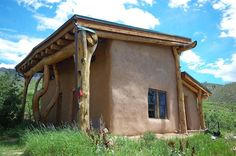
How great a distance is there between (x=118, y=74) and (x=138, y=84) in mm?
1081

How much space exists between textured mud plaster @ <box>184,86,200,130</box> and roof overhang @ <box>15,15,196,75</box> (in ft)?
11.0

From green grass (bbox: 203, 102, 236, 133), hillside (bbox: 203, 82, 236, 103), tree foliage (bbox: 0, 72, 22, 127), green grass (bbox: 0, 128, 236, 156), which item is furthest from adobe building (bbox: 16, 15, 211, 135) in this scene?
hillside (bbox: 203, 82, 236, 103)

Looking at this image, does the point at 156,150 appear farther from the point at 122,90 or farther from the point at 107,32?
the point at 107,32

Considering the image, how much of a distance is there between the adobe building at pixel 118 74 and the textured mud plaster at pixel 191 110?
196cm

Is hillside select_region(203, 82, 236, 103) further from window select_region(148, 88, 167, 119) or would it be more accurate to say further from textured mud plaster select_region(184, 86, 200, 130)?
window select_region(148, 88, 167, 119)

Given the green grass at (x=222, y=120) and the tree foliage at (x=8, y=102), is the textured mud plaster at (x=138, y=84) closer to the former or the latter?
the green grass at (x=222, y=120)

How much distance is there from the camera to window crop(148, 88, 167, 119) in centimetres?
1242

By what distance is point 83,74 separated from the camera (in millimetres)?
9055

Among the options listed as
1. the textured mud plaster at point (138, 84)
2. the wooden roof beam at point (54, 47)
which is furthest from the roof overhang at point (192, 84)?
the wooden roof beam at point (54, 47)

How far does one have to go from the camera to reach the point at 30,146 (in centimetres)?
766

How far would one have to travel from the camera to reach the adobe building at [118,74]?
31.1 feet

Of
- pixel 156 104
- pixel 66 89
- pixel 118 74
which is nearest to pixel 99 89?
pixel 118 74

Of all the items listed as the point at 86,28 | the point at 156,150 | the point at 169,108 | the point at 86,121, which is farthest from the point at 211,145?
the point at 86,28

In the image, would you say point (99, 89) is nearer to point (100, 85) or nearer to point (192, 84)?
point (100, 85)
